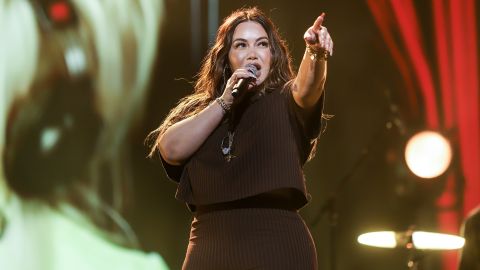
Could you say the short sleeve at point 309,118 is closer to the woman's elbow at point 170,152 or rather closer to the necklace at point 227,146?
the necklace at point 227,146

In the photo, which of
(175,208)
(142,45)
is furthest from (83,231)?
(142,45)

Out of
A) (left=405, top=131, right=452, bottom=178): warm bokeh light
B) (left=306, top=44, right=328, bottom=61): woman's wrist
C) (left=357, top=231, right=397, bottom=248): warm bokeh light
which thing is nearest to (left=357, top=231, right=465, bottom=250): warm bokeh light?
(left=357, top=231, right=397, bottom=248): warm bokeh light

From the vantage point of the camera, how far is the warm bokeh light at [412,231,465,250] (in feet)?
8.97

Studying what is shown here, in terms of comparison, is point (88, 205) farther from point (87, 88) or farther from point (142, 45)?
point (142, 45)

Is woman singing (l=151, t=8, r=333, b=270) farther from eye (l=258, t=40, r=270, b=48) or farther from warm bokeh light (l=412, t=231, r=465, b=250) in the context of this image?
warm bokeh light (l=412, t=231, r=465, b=250)

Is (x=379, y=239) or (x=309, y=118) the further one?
(x=379, y=239)

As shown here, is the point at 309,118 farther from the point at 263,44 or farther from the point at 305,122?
the point at 263,44

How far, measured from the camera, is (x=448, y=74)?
3.47 meters

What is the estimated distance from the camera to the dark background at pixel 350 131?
130 inches

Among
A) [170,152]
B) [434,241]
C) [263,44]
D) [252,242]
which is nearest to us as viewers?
[252,242]

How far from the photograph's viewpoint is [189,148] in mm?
1547

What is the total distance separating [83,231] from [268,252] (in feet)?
6.00

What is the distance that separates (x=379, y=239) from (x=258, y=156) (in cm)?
153

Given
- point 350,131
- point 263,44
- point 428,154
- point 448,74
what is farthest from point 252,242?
point 448,74
